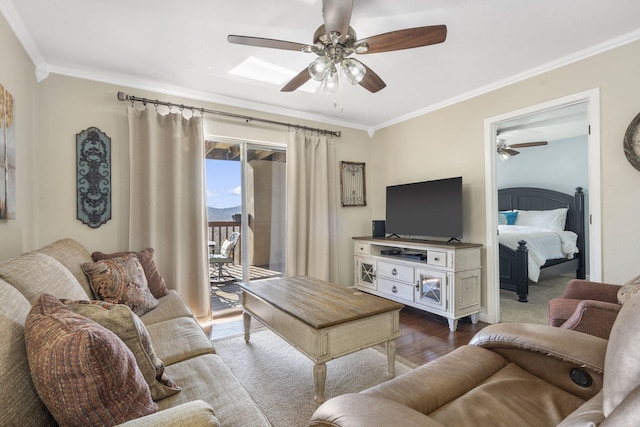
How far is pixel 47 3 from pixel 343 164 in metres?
3.36

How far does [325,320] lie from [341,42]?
1.71 metres

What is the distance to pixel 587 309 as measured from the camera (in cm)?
171

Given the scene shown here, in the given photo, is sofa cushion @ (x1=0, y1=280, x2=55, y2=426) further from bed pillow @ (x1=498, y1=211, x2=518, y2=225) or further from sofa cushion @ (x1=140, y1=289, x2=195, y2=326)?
bed pillow @ (x1=498, y1=211, x2=518, y2=225)

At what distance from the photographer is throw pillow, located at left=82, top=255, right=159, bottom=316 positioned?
2.10 metres

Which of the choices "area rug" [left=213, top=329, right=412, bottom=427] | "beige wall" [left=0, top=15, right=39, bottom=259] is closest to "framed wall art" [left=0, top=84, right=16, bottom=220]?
"beige wall" [left=0, top=15, right=39, bottom=259]

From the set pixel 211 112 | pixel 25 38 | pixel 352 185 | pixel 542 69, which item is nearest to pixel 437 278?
pixel 352 185

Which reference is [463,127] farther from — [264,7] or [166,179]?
[166,179]

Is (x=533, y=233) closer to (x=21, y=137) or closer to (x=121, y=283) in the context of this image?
(x=121, y=283)

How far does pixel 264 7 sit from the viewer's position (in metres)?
2.03

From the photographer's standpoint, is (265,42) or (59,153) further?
(59,153)

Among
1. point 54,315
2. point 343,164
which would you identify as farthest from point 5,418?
point 343,164

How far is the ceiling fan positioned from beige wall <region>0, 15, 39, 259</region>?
1.55 m

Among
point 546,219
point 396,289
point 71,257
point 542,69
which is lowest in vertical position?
point 396,289

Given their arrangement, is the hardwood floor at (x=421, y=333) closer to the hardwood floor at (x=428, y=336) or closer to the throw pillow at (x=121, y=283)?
the hardwood floor at (x=428, y=336)
